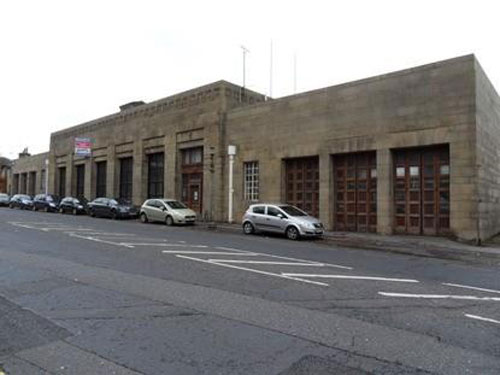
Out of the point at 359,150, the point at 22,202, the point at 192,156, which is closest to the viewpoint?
the point at 359,150

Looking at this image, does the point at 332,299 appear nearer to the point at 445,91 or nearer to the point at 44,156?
the point at 445,91

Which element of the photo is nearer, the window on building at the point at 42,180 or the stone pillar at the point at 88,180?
the stone pillar at the point at 88,180

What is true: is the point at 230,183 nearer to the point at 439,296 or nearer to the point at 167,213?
the point at 167,213

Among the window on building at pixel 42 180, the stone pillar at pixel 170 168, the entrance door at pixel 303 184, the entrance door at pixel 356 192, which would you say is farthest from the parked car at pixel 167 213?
the window on building at pixel 42 180

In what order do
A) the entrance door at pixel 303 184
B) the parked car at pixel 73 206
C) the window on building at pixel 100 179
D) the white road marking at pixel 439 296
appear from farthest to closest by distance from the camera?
the window on building at pixel 100 179
the parked car at pixel 73 206
the entrance door at pixel 303 184
the white road marking at pixel 439 296

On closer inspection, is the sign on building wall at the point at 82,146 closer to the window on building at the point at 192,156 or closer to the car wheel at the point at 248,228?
the window on building at the point at 192,156

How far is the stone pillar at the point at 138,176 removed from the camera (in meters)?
33.8

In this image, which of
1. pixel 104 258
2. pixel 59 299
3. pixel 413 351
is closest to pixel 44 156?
pixel 104 258

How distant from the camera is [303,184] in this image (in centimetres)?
2383

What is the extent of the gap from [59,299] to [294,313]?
12.3 ft

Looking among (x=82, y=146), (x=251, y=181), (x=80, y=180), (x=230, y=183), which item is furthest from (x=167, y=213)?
(x=80, y=180)

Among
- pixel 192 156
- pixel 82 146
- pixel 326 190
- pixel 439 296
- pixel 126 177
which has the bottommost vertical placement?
pixel 439 296

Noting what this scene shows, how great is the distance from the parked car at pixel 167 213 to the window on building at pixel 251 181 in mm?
3449

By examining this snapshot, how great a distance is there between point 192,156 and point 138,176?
6075 mm
